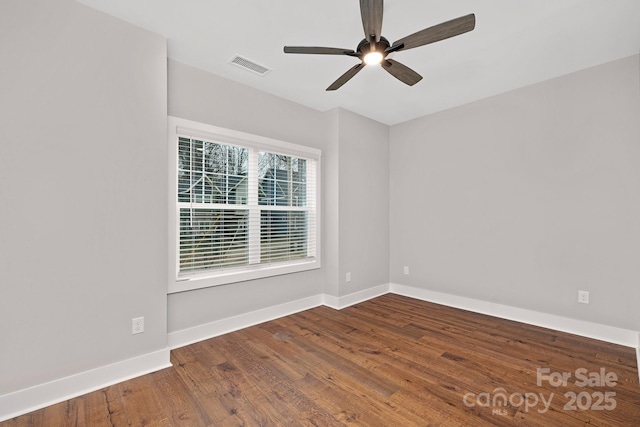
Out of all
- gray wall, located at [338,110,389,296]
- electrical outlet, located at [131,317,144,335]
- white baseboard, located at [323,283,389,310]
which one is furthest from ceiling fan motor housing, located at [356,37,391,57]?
white baseboard, located at [323,283,389,310]

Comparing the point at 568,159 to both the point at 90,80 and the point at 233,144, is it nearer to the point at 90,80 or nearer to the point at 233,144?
the point at 233,144

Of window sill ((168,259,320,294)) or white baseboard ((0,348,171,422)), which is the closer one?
white baseboard ((0,348,171,422))

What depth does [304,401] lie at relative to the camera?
6.41 ft

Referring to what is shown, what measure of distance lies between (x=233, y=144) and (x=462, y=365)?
300 centimetres

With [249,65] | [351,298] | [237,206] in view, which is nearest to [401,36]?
[249,65]

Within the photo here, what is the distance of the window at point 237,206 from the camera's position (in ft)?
9.24

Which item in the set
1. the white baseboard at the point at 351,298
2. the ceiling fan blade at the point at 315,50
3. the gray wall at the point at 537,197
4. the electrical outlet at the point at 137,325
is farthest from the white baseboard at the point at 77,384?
the gray wall at the point at 537,197

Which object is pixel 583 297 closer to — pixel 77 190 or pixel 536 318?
pixel 536 318

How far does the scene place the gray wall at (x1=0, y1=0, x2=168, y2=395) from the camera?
6.07 ft

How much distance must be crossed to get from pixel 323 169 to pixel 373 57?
6.73ft

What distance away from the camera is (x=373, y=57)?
6.86 feet

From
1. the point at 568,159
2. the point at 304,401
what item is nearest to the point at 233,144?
the point at 304,401

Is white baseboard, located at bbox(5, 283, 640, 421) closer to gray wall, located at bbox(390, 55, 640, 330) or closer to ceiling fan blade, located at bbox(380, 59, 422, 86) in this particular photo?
gray wall, located at bbox(390, 55, 640, 330)

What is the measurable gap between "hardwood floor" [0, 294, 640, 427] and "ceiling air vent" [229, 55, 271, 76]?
2707 millimetres
